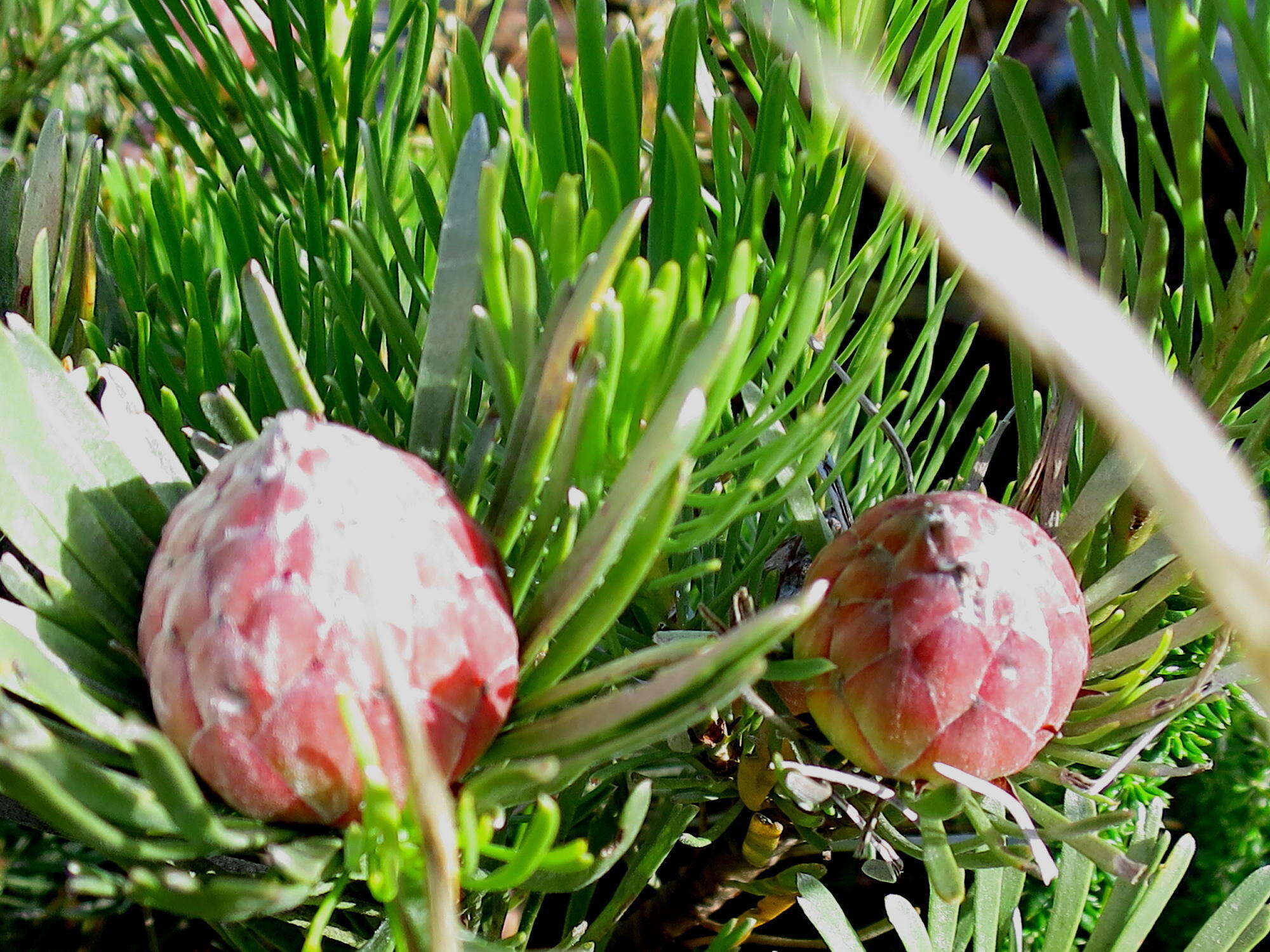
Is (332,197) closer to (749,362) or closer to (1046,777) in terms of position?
(749,362)

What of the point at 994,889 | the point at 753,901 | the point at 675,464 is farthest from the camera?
the point at 753,901

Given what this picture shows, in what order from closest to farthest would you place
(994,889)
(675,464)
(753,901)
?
(675,464), (994,889), (753,901)

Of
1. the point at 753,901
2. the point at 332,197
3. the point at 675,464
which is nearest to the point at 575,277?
the point at 675,464

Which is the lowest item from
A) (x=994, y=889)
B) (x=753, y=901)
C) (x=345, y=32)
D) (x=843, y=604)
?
(x=753, y=901)

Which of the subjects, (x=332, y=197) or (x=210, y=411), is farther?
(x=332, y=197)
